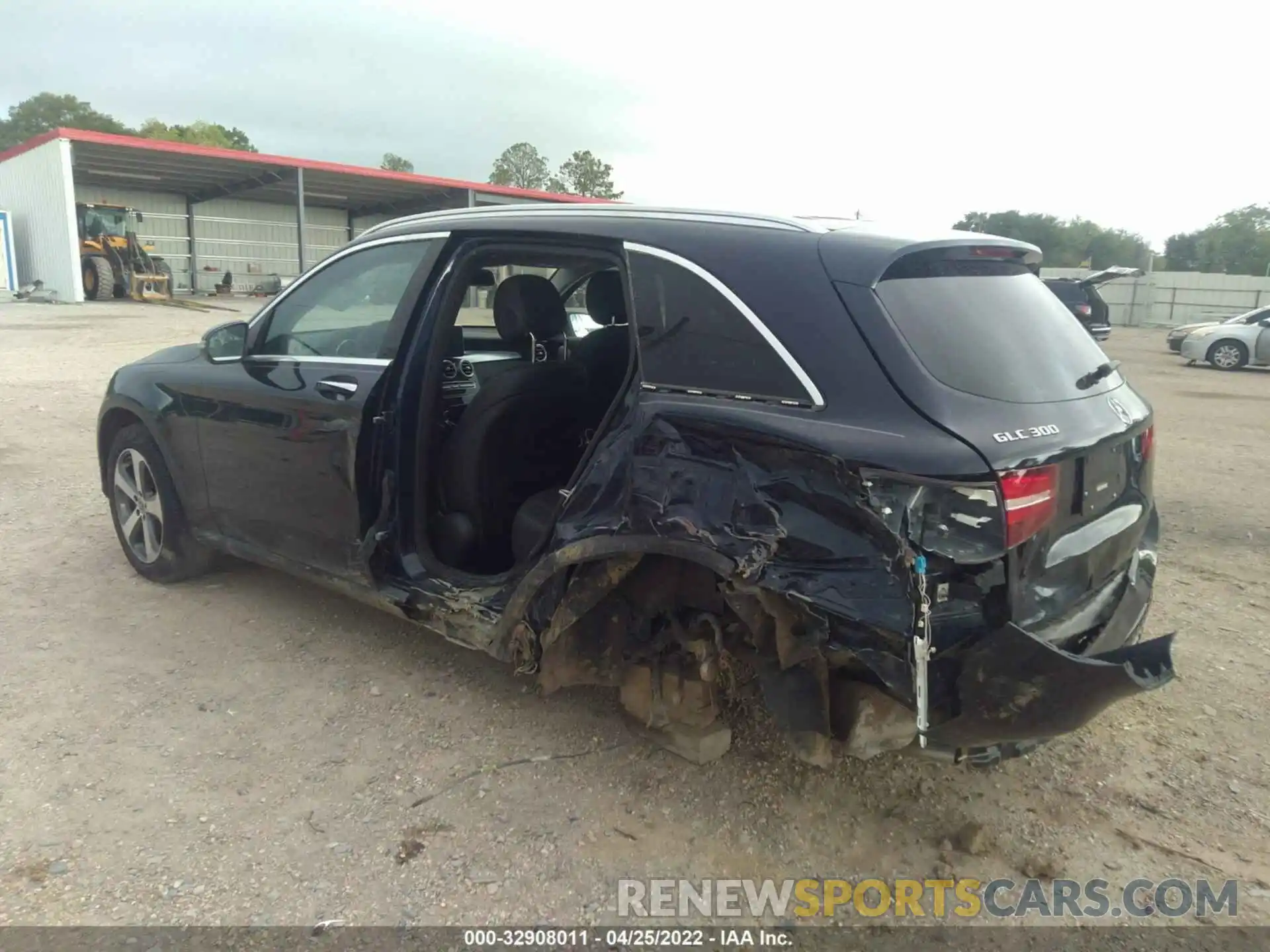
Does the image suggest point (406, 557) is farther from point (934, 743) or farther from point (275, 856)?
point (934, 743)

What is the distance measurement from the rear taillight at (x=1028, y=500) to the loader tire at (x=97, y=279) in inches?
1123

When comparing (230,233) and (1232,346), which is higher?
(230,233)

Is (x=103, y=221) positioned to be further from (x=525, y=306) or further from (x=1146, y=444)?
(x=1146, y=444)

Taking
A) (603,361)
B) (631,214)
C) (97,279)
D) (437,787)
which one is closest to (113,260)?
(97,279)

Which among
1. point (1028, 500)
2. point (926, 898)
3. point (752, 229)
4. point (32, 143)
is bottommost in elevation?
point (926, 898)

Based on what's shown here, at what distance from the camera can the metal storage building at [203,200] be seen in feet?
81.0

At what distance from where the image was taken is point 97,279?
2545 centimetres

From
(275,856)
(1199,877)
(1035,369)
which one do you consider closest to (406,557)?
(275,856)

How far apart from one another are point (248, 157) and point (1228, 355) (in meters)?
24.8

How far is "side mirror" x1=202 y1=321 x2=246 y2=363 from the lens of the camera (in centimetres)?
414

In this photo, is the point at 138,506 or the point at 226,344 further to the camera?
the point at 138,506

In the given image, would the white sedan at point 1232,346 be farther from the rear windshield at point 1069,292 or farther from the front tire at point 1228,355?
the rear windshield at point 1069,292

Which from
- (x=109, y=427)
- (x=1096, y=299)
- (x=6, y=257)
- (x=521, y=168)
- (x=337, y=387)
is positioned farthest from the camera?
(x=521, y=168)

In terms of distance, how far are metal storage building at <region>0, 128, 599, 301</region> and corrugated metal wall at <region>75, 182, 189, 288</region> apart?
0.11 ft
